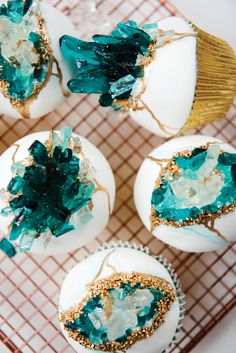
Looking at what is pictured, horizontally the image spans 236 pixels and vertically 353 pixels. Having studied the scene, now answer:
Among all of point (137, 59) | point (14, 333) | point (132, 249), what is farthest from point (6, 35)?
point (14, 333)

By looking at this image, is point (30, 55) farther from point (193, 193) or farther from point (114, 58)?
point (193, 193)

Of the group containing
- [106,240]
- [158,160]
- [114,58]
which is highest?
[114,58]

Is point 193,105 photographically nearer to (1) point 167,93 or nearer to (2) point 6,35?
(1) point 167,93

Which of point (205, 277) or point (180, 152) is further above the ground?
point (180, 152)

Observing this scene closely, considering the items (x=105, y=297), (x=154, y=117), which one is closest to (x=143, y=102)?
(x=154, y=117)

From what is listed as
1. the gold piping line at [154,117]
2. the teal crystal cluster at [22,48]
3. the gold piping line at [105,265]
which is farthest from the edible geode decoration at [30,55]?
the gold piping line at [105,265]

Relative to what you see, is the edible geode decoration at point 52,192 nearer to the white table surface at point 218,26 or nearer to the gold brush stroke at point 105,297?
the gold brush stroke at point 105,297

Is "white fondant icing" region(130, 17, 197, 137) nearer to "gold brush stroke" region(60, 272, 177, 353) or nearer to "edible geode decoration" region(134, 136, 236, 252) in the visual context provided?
"edible geode decoration" region(134, 136, 236, 252)
